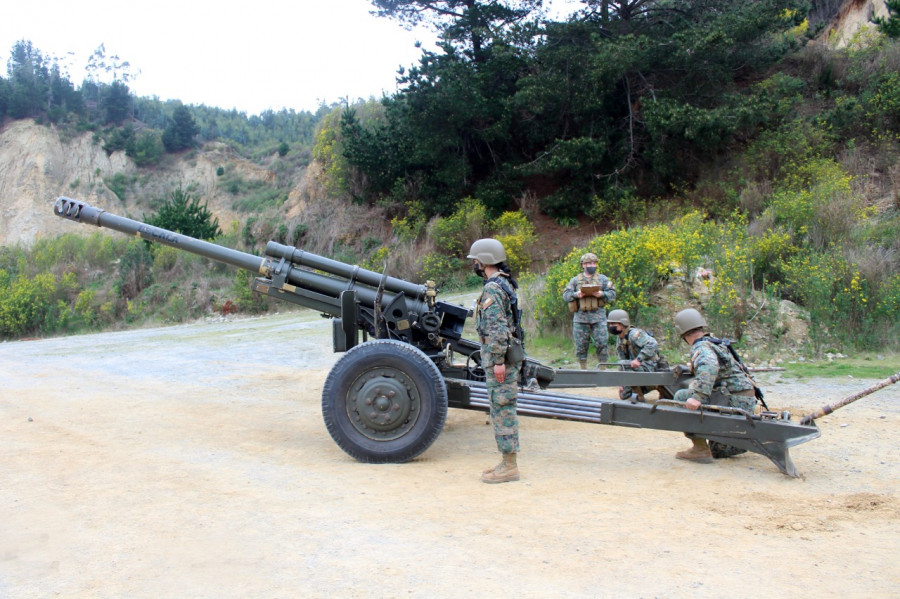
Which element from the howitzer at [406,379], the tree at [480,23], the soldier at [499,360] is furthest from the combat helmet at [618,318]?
the tree at [480,23]

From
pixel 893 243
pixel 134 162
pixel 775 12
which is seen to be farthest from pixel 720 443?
pixel 134 162

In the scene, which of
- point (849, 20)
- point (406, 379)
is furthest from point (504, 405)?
point (849, 20)

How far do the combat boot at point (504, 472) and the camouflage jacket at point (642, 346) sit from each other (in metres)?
2.61

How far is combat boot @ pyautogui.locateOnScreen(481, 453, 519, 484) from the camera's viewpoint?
199 inches

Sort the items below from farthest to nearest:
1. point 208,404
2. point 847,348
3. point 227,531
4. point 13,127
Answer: point 13,127
point 847,348
point 208,404
point 227,531

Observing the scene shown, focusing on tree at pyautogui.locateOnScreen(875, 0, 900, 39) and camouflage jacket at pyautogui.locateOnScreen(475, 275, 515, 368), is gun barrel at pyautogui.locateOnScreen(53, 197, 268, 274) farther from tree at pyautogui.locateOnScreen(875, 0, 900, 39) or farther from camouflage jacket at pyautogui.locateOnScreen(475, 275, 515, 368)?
tree at pyautogui.locateOnScreen(875, 0, 900, 39)

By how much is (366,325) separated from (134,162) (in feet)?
161

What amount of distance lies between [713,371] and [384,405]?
2436mm

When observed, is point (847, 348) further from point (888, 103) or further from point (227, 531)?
point (888, 103)

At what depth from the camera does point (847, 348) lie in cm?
1006

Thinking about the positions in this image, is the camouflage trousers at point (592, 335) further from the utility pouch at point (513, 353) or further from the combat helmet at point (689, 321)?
the utility pouch at point (513, 353)

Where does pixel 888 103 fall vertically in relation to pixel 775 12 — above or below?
below

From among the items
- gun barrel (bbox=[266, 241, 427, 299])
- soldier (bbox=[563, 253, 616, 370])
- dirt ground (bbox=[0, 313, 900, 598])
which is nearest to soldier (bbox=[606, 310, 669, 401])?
dirt ground (bbox=[0, 313, 900, 598])

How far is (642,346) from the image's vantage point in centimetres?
729
